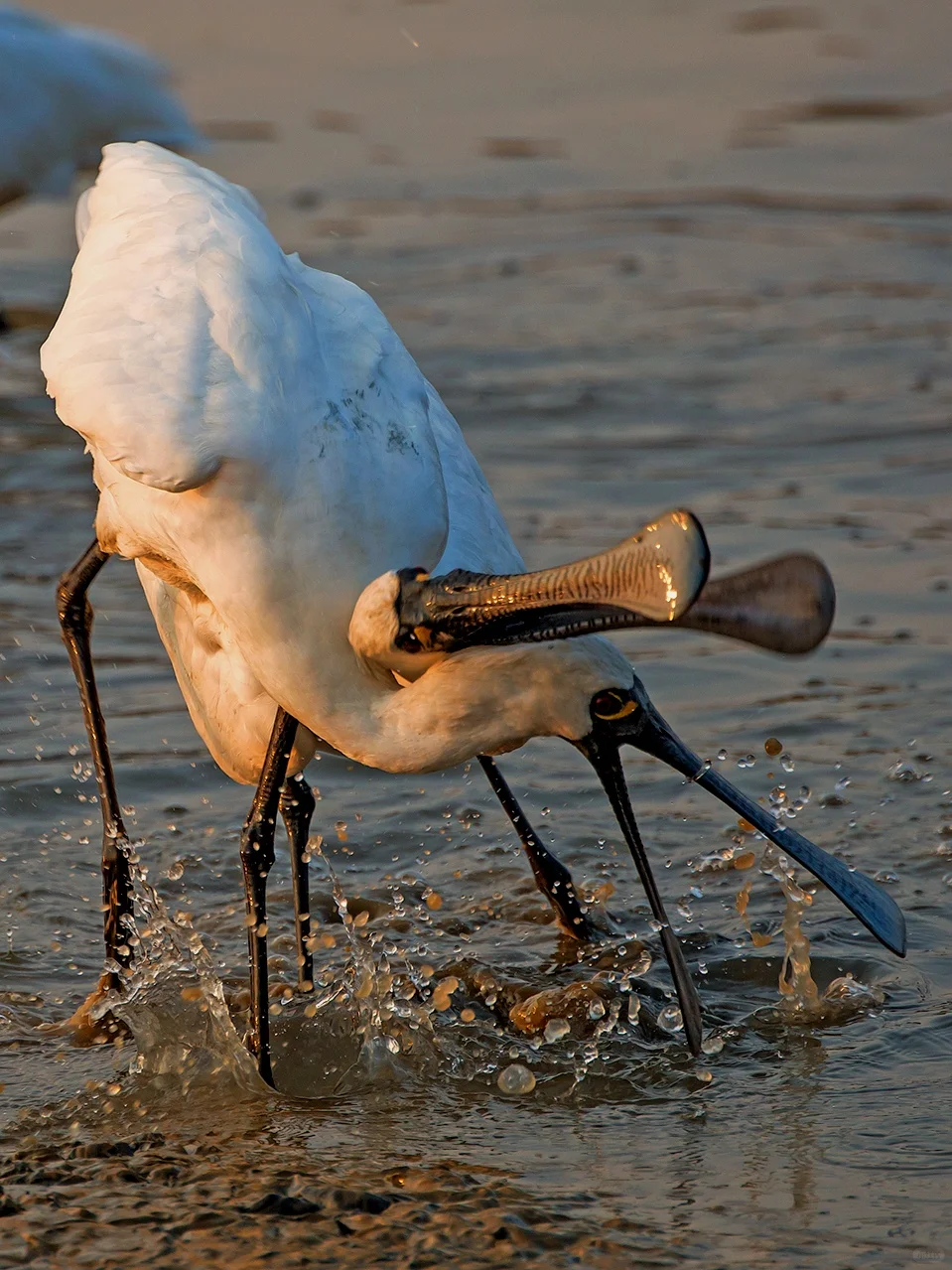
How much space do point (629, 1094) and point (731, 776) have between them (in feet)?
6.74

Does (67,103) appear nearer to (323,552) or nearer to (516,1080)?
(323,552)

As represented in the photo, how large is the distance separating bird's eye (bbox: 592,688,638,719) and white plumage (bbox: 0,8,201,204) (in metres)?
7.88

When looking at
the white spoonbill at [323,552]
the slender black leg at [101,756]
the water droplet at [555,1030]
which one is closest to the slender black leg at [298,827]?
the white spoonbill at [323,552]

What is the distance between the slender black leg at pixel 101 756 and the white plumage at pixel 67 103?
6046mm

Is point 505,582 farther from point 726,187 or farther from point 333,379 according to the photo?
point 726,187

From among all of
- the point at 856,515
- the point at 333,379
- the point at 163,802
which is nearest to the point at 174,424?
the point at 333,379

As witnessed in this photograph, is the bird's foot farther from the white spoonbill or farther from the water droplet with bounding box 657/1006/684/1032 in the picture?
the water droplet with bounding box 657/1006/684/1032

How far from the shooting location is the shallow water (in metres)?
4.67

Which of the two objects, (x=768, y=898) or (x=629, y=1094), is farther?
(x=768, y=898)

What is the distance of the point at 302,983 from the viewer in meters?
5.94

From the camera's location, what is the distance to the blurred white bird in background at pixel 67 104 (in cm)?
1199

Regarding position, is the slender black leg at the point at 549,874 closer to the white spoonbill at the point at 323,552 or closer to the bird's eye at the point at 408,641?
the white spoonbill at the point at 323,552

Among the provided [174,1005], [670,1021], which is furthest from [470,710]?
[174,1005]

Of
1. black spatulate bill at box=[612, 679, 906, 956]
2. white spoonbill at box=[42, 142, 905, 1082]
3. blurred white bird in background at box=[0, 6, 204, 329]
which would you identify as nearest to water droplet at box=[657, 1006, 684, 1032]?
white spoonbill at box=[42, 142, 905, 1082]
